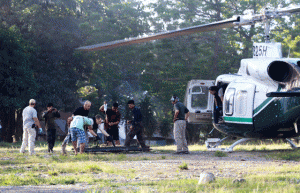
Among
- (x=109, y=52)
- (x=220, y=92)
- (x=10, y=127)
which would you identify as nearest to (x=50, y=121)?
(x=220, y=92)

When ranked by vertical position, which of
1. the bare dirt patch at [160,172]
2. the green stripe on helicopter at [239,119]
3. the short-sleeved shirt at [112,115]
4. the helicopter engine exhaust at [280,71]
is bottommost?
the bare dirt patch at [160,172]

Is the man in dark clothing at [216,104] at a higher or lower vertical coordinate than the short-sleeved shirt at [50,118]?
higher

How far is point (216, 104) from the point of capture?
16.1 m

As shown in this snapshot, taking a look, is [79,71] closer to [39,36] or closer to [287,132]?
[39,36]

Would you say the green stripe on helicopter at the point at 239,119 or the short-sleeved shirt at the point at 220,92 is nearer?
the green stripe on helicopter at the point at 239,119

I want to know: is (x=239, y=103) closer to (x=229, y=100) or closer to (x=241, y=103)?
(x=241, y=103)

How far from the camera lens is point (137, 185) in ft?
23.6

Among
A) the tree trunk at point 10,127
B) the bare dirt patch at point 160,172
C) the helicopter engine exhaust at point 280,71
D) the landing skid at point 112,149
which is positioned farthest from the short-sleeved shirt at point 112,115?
the tree trunk at point 10,127

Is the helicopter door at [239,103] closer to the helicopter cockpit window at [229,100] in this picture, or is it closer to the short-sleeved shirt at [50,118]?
the helicopter cockpit window at [229,100]

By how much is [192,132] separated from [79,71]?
561 inches

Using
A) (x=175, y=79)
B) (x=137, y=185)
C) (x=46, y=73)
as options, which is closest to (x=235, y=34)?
(x=175, y=79)

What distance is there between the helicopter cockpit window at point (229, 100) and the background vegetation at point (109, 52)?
1441 cm

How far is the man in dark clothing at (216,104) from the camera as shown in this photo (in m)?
16.1

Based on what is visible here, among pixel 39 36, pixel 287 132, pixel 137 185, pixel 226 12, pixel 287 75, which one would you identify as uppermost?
pixel 226 12
